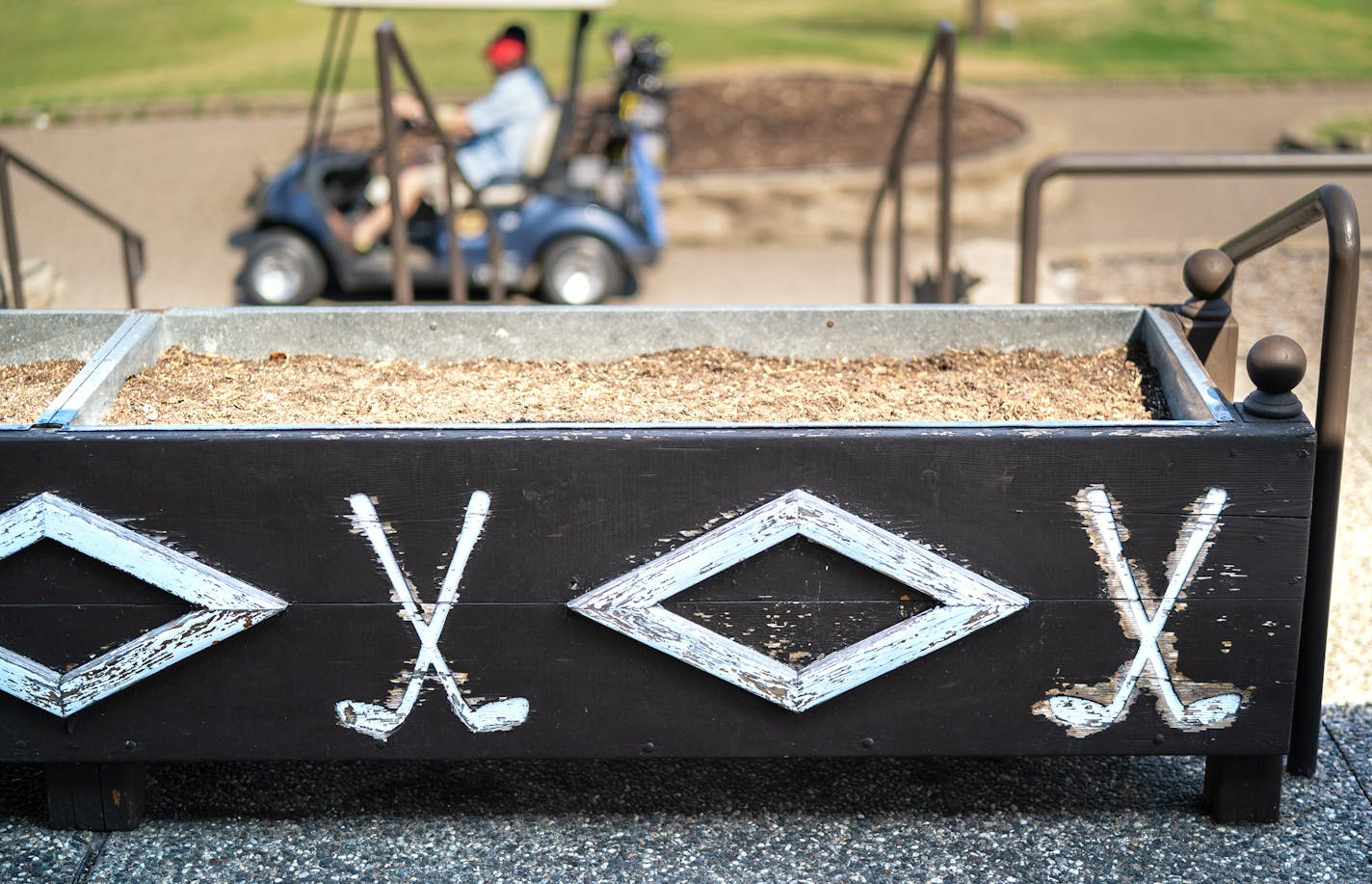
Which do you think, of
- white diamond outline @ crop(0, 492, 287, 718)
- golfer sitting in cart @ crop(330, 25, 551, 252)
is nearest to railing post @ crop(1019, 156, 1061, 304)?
white diamond outline @ crop(0, 492, 287, 718)

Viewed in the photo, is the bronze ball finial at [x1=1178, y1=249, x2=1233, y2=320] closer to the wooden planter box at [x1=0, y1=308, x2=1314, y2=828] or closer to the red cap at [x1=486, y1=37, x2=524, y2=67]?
the wooden planter box at [x1=0, y1=308, x2=1314, y2=828]

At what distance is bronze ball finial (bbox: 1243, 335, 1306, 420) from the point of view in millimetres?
Result: 2643

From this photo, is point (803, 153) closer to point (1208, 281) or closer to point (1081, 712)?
point (1208, 281)

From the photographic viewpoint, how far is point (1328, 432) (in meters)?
2.96

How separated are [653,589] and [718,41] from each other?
13149mm

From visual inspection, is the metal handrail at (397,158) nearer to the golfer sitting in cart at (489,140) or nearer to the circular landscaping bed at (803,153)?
the golfer sitting in cart at (489,140)

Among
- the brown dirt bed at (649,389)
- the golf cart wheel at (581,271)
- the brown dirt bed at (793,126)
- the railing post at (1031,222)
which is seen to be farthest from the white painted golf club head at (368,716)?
the brown dirt bed at (793,126)

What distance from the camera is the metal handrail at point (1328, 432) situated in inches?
114

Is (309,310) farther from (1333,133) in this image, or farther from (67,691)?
(1333,133)

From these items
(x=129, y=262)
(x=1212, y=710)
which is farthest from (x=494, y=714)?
(x=129, y=262)

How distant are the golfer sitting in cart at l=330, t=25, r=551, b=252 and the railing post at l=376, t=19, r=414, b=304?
1.35m

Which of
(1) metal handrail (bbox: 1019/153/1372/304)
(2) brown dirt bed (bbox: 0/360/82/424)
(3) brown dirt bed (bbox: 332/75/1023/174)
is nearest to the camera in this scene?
(2) brown dirt bed (bbox: 0/360/82/424)

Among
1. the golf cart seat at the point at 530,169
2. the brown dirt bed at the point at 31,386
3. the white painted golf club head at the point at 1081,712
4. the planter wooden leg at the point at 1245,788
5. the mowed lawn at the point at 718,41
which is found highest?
the mowed lawn at the point at 718,41

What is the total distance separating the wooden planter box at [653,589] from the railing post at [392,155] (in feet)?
9.04
